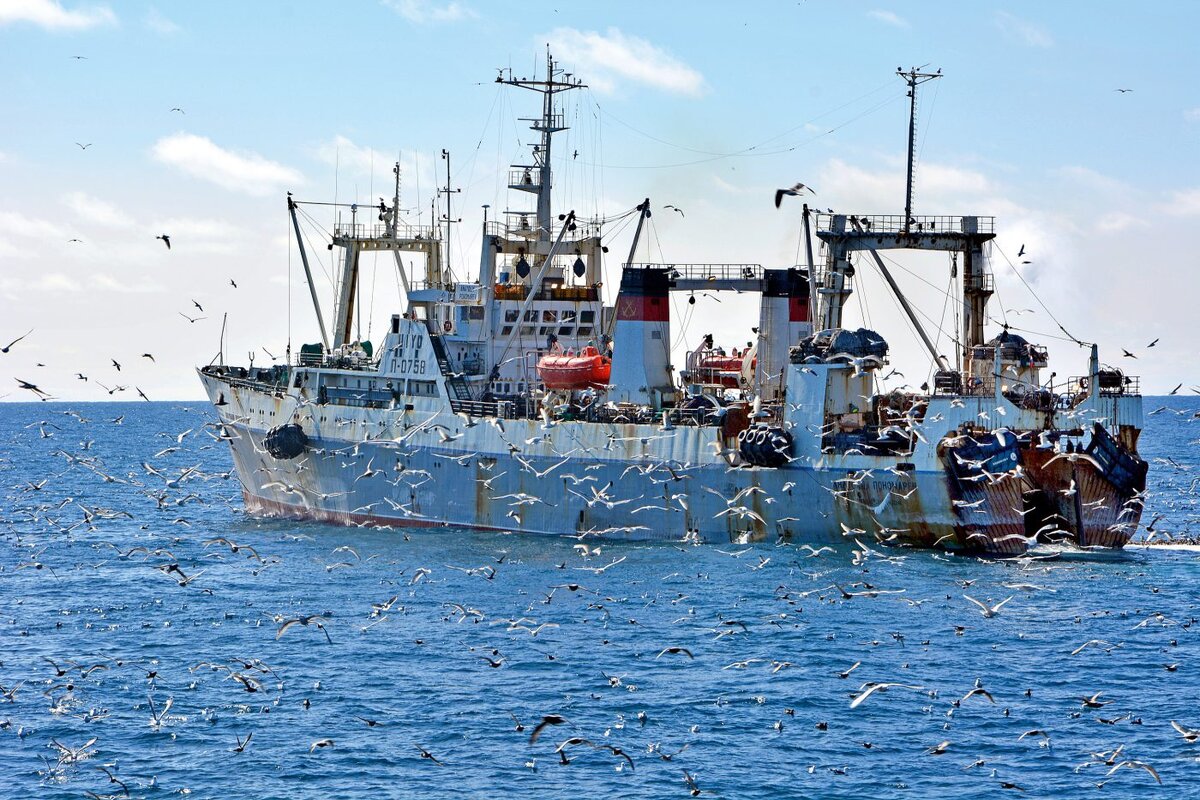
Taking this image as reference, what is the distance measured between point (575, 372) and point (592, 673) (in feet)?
87.7

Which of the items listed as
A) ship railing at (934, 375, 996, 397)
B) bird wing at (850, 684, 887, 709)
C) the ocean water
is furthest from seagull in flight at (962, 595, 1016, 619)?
ship railing at (934, 375, 996, 397)

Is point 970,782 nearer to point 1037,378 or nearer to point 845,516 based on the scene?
point 845,516

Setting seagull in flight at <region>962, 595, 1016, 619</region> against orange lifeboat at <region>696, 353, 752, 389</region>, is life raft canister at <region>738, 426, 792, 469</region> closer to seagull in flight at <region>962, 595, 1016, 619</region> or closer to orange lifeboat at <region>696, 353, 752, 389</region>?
seagull in flight at <region>962, 595, 1016, 619</region>

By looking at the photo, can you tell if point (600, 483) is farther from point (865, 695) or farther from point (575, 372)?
point (865, 695)

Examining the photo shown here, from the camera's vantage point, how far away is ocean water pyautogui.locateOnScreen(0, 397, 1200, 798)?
104 feet

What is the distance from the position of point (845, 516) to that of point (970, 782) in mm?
24610

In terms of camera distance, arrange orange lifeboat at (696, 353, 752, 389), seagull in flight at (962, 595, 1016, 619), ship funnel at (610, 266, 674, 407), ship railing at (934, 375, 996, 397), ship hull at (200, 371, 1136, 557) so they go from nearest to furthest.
→ seagull in flight at (962, 595, 1016, 619) < ship hull at (200, 371, 1136, 557) < ship railing at (934, 375, 996, 397) < ship funnel at (610, 266, 674, 407) < orange lifeboat at (696, 353, 752, 389)

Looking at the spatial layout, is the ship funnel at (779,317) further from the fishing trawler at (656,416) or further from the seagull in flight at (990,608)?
the seagull in flight at (990,608)

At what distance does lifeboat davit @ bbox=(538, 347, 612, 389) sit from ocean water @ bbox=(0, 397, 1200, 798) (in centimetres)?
770

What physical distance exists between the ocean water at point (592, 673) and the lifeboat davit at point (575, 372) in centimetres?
770

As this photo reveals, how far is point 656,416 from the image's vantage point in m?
61.0

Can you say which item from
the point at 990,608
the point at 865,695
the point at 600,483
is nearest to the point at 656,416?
the point at 600,483

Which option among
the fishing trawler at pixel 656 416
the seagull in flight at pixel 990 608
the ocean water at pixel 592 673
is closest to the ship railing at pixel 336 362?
the fishing trawler at pixel 656 416

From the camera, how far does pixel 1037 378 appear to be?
5650cm
